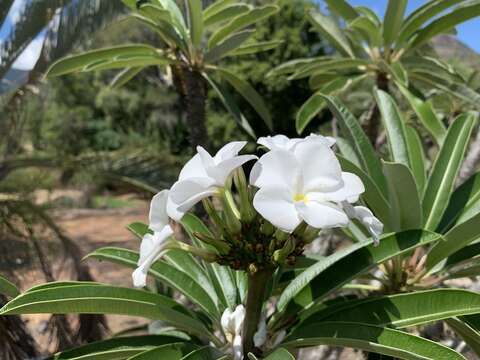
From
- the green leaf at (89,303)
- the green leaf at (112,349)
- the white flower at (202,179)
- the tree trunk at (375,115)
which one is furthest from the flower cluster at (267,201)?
the tree trunk at (375,115)

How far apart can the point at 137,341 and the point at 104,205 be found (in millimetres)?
13149

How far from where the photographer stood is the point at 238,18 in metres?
2.11

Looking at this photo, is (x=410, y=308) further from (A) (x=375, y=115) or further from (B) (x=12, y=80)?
(B) (x=12, y=80)

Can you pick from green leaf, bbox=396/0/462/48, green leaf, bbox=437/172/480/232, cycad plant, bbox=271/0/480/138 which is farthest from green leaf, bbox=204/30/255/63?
green leaf, bbox=437/172/480/232

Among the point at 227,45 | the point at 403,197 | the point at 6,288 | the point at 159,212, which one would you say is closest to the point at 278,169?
the point at 159,212

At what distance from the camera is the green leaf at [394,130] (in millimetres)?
1541

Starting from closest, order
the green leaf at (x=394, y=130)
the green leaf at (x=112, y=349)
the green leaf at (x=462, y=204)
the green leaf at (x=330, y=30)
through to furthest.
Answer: the green leaf at (x=112, y=349) → the green leaf at (x=462, y=204) → the green leaf at (x=394, y=130) → the green leaf at (x=330, y=30)

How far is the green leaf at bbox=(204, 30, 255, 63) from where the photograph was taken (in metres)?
2.02

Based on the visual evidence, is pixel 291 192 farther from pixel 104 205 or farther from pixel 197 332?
pixel 104 205

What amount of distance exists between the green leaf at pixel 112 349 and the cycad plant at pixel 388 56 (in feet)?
3.99

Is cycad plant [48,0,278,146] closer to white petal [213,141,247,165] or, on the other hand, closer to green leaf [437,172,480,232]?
green leaf [437,172,480,232]

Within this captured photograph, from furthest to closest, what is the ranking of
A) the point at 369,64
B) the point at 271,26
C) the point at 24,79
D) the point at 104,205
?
the point at 104,205 < the point at 271,26 < the point at 24,79 < the point at 369,64

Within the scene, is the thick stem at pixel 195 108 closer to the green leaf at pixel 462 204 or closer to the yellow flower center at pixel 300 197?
the green leaf at pixel 462 204

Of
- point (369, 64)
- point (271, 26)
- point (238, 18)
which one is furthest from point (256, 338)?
point (271, 26)
